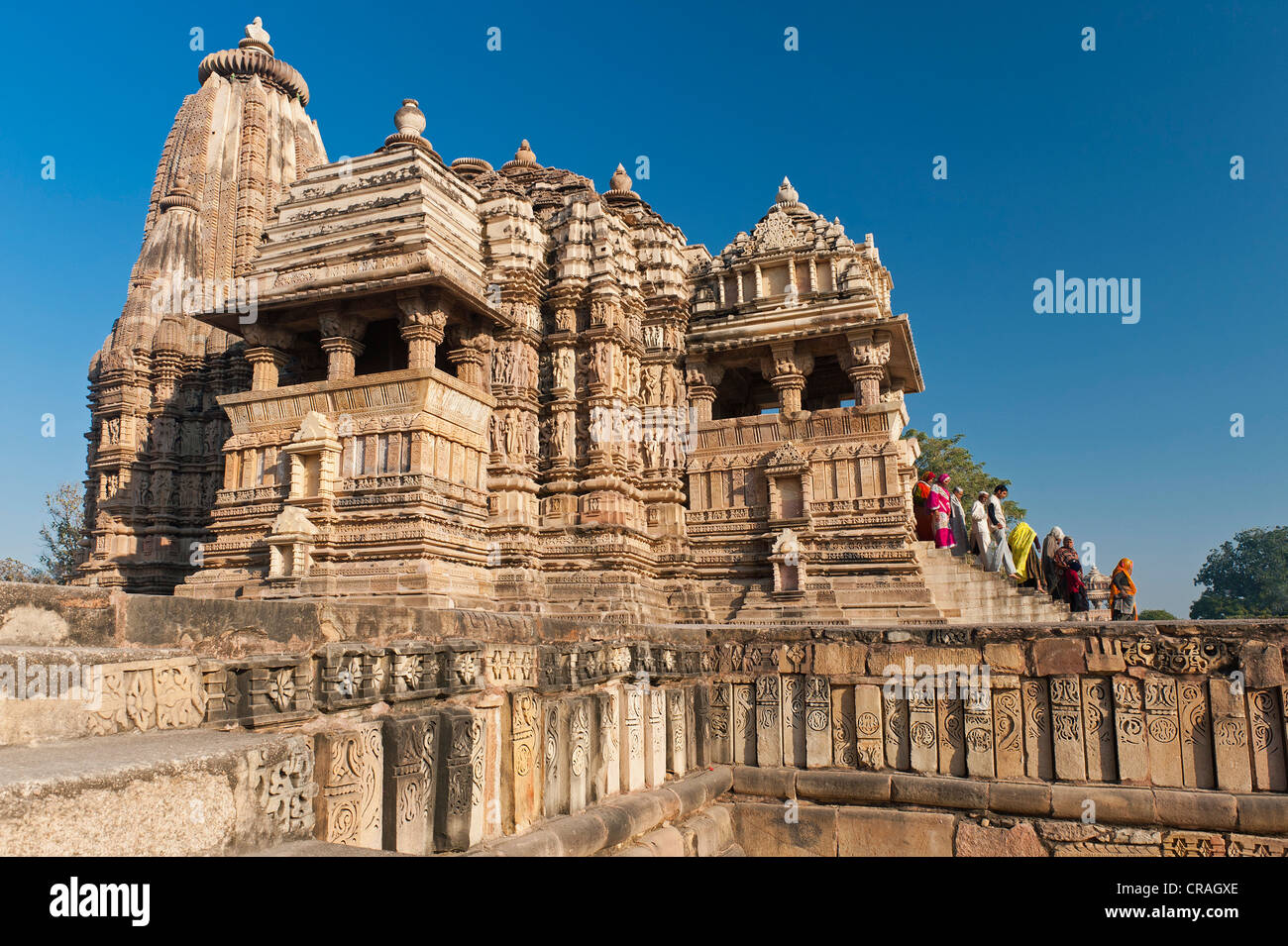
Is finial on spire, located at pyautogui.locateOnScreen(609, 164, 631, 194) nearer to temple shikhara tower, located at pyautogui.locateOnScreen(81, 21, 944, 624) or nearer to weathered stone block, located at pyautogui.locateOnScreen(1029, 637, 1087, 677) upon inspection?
temple shikhara tower, located at pyautogui.locateOnScreen(81, 21, 944, 624)

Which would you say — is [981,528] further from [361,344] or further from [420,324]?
[361,344]

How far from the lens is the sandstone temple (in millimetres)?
3553

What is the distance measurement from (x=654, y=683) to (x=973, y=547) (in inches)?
399

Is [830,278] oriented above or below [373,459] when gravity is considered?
above

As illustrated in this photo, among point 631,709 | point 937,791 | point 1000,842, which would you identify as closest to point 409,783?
point 631,709

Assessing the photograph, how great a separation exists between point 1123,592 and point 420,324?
11.7 m

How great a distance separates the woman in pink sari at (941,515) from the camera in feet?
49.7

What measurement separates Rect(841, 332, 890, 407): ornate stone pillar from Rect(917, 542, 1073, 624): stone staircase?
3.10 meters

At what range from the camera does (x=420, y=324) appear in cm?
1412

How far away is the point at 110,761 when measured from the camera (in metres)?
2.53

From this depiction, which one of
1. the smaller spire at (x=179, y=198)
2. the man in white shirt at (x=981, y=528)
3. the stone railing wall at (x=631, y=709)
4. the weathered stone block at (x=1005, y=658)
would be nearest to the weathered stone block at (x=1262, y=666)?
the stone railing wall at (x=631, y=709)
